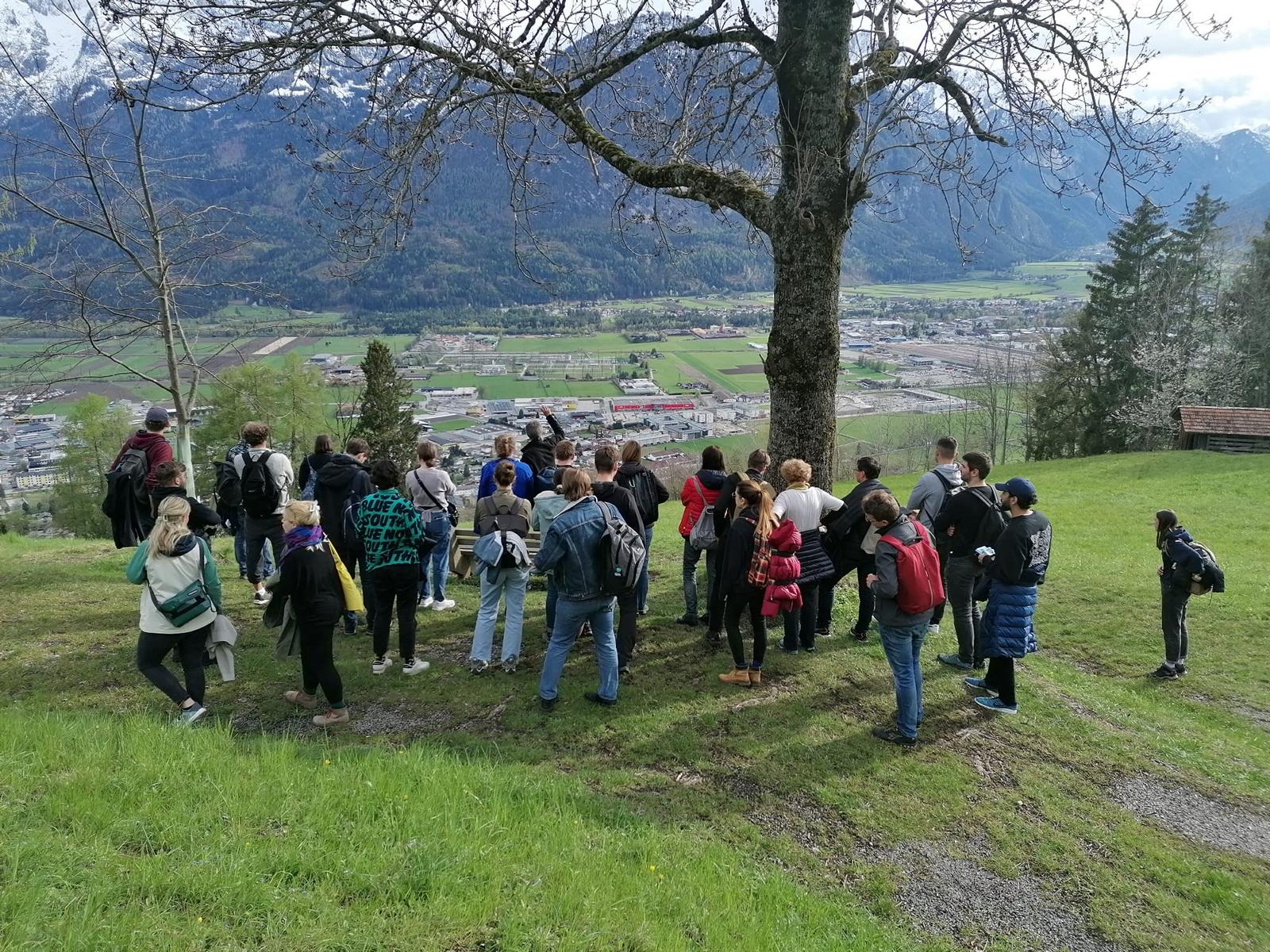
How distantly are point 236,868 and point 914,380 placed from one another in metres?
74.5

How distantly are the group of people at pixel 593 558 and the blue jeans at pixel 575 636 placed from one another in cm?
1

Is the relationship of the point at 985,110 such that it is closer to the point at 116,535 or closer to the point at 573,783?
the point at 573,783

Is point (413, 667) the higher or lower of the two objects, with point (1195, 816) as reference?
higher

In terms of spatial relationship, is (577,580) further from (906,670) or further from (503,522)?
(906,670)

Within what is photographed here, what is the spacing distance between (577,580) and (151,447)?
554 centimetres

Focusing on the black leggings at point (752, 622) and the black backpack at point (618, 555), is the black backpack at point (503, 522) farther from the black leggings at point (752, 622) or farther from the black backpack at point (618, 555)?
the black leggings at point (752, 622)

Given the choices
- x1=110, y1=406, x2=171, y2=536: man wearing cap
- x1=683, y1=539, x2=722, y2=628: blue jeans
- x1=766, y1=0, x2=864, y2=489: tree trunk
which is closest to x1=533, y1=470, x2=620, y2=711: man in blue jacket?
x1=683, y1=539, x2=722, y2=628: blue jeans

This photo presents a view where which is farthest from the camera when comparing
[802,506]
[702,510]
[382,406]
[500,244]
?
[500,244]

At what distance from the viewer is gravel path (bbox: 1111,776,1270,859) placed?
526cm

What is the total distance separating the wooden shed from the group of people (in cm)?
2776

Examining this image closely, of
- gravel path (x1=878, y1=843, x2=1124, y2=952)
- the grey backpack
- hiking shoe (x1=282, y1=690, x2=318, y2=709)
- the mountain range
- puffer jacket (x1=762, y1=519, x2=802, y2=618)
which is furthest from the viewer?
the mountain range

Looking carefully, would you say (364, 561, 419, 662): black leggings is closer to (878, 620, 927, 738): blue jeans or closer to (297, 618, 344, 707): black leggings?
(297, 618, 344, 707): black leggings

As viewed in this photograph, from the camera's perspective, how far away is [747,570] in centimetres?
662

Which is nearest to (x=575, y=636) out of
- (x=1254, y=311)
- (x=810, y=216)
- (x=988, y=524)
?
(x=988, y=524)
